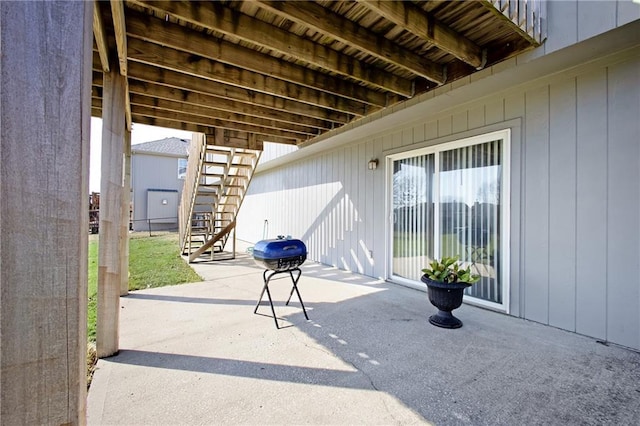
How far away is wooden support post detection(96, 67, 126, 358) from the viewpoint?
2.55 m

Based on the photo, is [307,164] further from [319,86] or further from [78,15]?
[78,15]

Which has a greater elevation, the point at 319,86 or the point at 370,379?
the point at 319,86

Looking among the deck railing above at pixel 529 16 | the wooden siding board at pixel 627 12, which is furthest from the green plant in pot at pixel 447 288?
the wooden siding board at pixel 627 12

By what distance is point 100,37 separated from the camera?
7.29ft

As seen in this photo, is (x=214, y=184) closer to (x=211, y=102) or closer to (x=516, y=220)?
(x=211, y=102)

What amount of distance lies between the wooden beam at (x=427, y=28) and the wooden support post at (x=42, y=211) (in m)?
2.07

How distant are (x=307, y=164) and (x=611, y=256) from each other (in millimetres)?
6153

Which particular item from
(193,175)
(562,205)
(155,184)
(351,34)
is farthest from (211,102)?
(155,184)

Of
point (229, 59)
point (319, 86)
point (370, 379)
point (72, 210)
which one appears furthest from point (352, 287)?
point (72, 210)

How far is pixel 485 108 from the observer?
3.86 m

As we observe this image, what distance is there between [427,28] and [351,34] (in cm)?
67

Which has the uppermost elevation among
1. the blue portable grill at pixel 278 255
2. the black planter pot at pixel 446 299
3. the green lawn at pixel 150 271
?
the blue portable grill at pixel 278 255

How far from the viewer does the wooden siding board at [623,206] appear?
8.91ft

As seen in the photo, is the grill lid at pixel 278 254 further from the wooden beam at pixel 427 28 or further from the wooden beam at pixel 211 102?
the wooden beam at pixel 427 28
